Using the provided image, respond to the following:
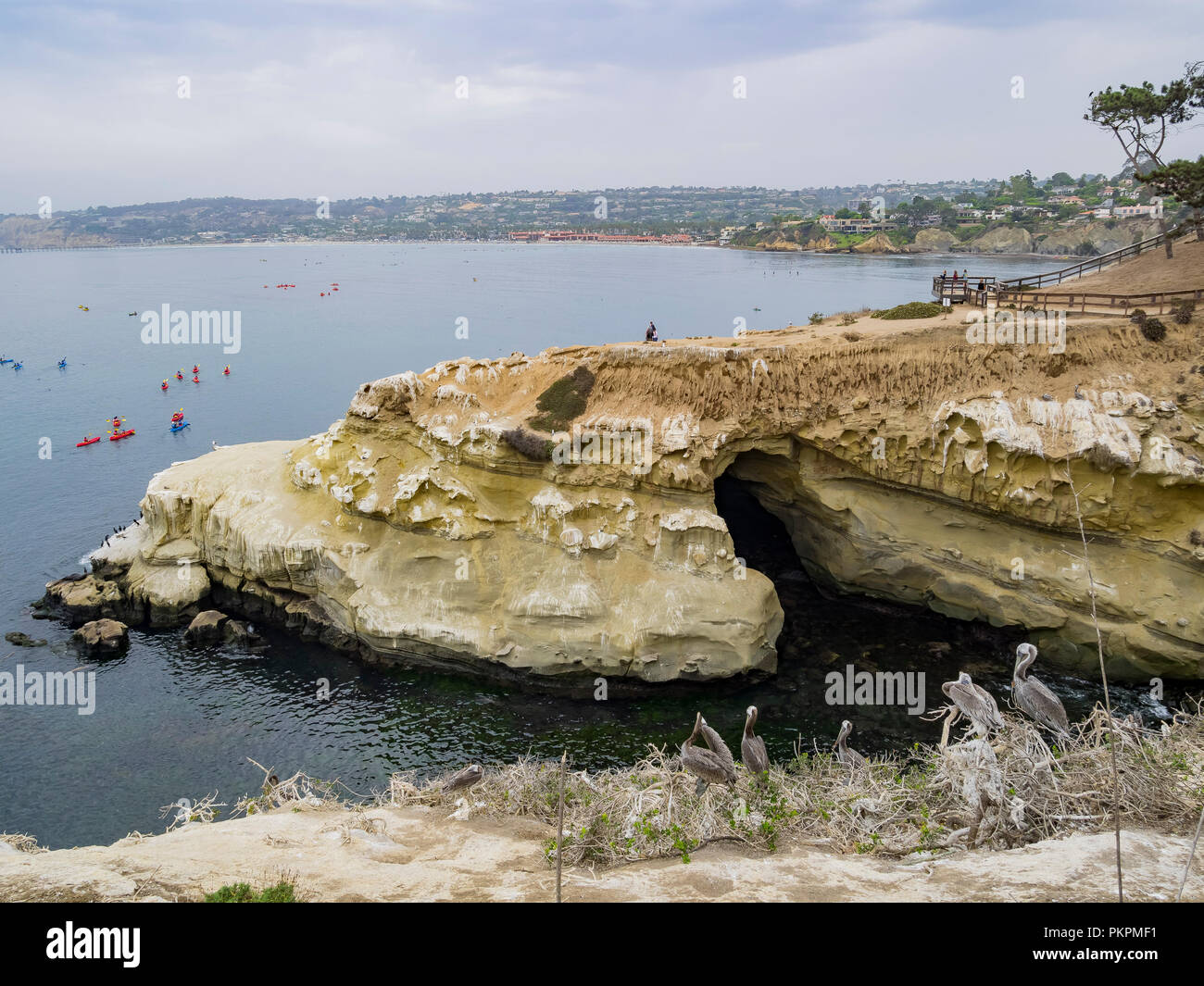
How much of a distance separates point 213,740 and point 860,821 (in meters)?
20.1

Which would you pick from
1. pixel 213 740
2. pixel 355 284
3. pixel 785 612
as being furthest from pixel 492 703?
pixel 355 284

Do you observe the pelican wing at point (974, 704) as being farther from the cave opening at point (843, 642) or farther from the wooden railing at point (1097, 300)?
the wooden railing at point (1097, 300)

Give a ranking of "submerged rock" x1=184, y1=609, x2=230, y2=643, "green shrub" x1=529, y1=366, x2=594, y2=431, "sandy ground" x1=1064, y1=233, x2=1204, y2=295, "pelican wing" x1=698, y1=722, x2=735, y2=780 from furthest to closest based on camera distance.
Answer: "sandy ground" x1=1064, y1=233, x2=1204, y2=295
"submerged rock" x1=184, y1=609, x2=230, y2=643
"green shrub" x1=529, y1=366, x2=594, y2=431
"pelican wing" x1=698, y1=722, x2=735, y2=780

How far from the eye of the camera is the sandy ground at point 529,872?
13180 mm

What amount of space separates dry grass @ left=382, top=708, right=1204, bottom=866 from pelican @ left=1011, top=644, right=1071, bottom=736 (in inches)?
28.0

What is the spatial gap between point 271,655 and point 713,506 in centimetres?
1725

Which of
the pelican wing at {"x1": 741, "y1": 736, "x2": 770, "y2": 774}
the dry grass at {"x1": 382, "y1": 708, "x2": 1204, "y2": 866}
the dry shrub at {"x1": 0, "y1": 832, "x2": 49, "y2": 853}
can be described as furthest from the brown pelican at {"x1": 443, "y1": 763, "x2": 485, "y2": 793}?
the dry shrub at {"x1": 0, "y1": 832, "x2": 49, "y2": 853}

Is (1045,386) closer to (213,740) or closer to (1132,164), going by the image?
(1132,164)

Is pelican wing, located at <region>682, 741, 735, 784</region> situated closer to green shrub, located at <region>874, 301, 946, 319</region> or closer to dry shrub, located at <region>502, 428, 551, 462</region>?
dry shrub, located at <region>502, 428, 551, 462</region>

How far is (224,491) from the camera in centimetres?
3481

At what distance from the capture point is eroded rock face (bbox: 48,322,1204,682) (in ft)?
92.0

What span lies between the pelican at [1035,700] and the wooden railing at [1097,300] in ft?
60.7
